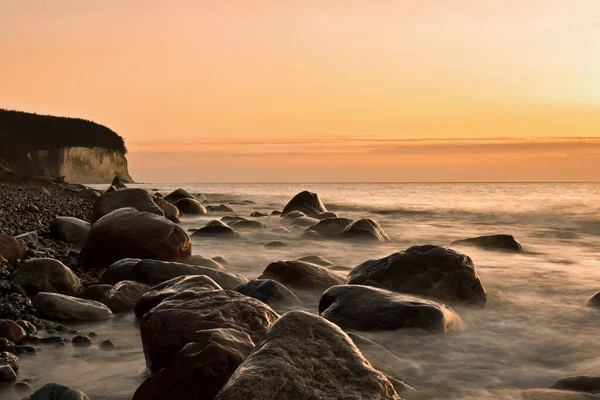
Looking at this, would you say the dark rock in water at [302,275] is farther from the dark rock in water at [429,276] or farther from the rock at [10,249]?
the rock at [10,249]

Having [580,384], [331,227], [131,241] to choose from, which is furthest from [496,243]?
[580,384]

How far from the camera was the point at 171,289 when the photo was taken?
183 inches

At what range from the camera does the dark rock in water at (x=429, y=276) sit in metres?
5.92

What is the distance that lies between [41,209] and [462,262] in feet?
35.3

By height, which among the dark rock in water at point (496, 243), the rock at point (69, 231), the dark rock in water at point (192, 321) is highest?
the dark rock in water at point (192, 321)

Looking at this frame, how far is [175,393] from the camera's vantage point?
302 centimetres

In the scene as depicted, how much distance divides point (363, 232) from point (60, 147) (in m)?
67.8

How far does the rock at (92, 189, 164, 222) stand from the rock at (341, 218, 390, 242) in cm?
369

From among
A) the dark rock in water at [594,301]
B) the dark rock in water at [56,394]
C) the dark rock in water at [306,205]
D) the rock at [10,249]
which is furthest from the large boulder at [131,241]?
the dark rock in water at [306,205]

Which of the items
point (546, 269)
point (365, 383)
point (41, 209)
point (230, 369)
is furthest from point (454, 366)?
point (41, 209)

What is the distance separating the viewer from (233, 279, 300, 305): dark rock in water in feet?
18.3

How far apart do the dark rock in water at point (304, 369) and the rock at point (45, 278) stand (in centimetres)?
336

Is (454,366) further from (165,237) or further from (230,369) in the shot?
(165,237)

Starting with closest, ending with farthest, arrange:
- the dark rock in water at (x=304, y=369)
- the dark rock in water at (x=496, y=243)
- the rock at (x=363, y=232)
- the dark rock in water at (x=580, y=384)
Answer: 1. the dark rock in water at (x=304, y=369)
2. the dark rock in water at (x=580, y=384)
3. the dark rock in water at (x=496, y=243)
4. the rock at (x=363, y=232)
